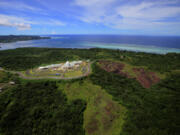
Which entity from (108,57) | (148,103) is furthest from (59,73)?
(108,57)

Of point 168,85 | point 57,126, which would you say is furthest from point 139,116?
point 168,85

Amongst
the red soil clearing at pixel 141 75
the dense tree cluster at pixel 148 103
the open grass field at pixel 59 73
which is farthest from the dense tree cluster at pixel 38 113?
the red soil clearing at pixel 141 75

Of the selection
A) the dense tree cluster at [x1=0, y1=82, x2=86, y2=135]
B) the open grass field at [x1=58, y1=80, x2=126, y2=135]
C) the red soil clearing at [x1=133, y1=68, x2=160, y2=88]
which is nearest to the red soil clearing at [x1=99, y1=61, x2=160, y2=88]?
the red soil clearing at [x1=133, y1=68, x2=160, y2=88]

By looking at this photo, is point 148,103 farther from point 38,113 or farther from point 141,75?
point 38,113

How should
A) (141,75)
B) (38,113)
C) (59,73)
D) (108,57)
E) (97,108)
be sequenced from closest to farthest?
(38,113)
(97,108)
(59,73)
(141,75)
(108,57)

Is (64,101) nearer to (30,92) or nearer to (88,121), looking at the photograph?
(88,121)

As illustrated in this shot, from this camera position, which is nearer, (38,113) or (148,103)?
(38,113)

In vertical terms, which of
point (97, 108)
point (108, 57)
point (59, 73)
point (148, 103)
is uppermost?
point (108, 57)

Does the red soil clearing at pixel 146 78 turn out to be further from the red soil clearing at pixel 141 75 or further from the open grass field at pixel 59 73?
the open grass field at pixel 59 73

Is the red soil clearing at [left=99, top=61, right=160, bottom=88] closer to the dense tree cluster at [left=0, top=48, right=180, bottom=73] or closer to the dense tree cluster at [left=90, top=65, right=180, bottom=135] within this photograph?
the dense tree cluster at [left=90, top=65, right=180, bottom=135]
